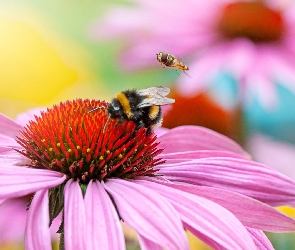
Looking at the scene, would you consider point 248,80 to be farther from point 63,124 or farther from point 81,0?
point 63,124

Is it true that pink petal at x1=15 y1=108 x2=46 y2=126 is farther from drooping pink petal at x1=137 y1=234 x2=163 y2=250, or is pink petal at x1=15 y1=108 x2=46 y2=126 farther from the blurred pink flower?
the blurred pink flower

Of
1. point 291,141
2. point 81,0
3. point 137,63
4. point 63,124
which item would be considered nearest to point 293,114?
point 291,141

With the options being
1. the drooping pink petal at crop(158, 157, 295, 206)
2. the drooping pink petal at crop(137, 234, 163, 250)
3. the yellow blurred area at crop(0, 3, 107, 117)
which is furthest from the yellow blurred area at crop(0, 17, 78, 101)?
the drooping pink petal at crop(137, 234, 163, 250)

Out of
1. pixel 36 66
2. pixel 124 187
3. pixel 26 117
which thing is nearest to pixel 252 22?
pixel 36 66

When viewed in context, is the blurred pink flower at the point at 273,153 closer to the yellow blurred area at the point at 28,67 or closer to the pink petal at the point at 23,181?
the yellow blurred area at the point at 28,67

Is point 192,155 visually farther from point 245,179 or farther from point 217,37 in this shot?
point 217,37

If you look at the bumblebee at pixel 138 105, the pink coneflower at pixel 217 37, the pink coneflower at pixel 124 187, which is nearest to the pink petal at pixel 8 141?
the pink coneflower at pixel 124 187

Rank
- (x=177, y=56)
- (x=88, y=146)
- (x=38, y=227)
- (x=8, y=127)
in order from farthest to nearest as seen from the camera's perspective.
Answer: (x=177, y=56)
(x=8, y=127)
(x=88, y=146)
(x=38, y=227)
